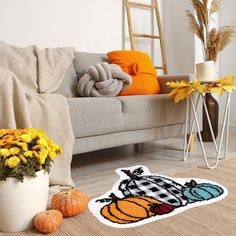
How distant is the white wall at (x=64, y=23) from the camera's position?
2.38 metres

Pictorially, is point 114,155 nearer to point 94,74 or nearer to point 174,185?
point 94,74

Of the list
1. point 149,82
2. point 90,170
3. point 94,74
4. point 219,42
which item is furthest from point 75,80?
point 219,42

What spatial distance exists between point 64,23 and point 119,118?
4.15ft

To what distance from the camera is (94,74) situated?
1.98 metres

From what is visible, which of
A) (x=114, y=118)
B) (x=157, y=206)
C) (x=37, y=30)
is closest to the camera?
(x=157, y=206)

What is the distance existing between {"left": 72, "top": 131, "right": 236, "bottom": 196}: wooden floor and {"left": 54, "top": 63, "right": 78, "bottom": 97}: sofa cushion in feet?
1.48

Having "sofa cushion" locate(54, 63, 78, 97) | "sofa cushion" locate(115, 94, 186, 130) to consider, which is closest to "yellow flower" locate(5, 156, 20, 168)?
"sofa cushion" locate(115, 94, 186, 130)

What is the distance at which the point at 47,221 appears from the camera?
101cm

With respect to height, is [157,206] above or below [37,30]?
below

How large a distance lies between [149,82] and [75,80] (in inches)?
21.5

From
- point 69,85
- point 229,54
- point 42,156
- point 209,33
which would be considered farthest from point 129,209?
point 229,54

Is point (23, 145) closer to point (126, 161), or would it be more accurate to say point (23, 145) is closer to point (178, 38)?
point (126, 161)

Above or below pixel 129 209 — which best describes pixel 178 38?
above

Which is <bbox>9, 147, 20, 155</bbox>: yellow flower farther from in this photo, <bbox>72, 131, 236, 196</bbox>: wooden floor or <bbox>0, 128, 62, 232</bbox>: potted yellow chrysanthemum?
<bbox>72, 131, 236, 196</bbox>: wooden floor
